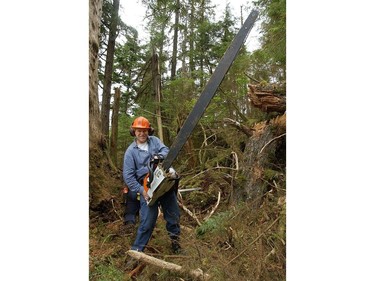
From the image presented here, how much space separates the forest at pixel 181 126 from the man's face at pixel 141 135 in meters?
0.17

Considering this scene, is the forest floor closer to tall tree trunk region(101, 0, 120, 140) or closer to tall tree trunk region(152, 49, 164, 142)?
tall tree trunk region(101, 0, 120, 140)

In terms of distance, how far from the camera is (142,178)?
2.50 metres

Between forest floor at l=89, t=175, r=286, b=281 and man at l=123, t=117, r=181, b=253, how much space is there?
0.40ft

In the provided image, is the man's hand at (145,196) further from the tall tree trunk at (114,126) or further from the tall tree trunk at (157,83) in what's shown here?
the tall tree trunk at (157,83)

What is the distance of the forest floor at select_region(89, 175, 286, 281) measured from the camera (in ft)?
5.95

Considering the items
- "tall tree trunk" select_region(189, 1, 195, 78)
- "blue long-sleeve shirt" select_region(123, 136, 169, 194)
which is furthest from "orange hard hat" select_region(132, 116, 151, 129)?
"tall tree trunk" select_region(189, 1, 195, 78)

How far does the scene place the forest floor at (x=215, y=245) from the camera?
71.4 inches

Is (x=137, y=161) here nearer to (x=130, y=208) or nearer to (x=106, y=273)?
(x=130, y=208)

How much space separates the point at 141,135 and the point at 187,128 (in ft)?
1.79

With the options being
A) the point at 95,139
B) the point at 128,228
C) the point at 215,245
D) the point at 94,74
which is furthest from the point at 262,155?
the point at 94,74

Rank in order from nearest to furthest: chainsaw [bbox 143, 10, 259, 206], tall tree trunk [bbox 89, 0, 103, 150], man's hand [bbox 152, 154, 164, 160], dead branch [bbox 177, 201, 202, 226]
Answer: chainsaw [bbox 143, 10, 259, 206], man's hand [bbox 152, 154, 164, 160], tall tree trunk [bbox 89, 0, 103, 150], dead branch [bbox 177, 201, 202, 226]
